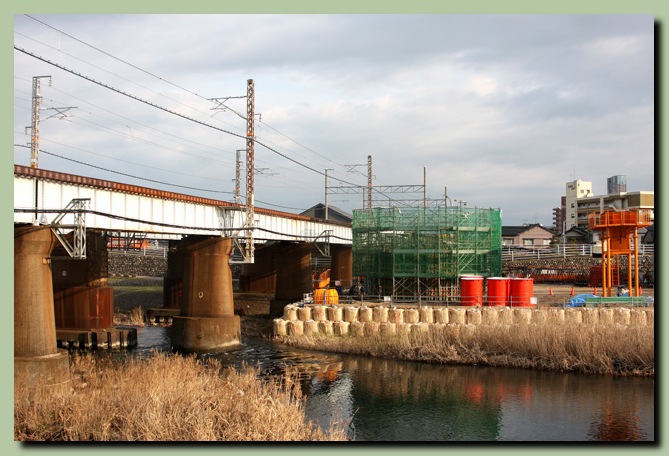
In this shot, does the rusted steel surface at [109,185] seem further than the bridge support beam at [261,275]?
No

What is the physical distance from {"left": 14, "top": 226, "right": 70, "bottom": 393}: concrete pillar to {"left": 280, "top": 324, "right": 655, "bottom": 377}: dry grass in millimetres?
16705

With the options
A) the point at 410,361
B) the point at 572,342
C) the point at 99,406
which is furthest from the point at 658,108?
the point at 410,361

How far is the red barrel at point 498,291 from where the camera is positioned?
43.1 m

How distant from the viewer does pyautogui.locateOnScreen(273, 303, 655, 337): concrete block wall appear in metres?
40.0

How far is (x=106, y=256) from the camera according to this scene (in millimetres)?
44219

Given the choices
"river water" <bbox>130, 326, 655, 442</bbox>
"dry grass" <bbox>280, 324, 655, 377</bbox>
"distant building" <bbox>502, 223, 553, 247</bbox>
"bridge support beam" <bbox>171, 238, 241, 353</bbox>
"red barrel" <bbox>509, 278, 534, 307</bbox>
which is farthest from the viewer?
"distant building" <bbox>502, 223, 553, 247</bbox>

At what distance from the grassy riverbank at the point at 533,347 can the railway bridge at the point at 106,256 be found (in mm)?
8753

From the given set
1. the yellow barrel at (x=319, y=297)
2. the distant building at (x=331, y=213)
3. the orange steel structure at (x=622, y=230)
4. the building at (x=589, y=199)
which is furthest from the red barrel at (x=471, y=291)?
the distant building at (x=331, y=213)

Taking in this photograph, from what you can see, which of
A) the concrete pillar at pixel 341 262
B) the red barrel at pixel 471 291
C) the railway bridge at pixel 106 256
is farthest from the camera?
the concrete pillar at pixel 341 262

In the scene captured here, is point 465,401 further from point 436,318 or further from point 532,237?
point 532,237

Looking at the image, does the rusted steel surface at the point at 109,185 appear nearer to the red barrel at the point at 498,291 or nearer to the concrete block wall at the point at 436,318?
the concrete block wall at the point at 436,318

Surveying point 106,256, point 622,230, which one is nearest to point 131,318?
point 106,256

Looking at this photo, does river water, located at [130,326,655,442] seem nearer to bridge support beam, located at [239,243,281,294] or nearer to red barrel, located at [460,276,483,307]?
red barrel, located at [460,276,483,307]

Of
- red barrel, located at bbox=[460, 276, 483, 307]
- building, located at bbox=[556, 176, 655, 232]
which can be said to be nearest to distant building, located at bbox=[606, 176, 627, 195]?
building, located at bbox=[556, 176, 655, 232]
